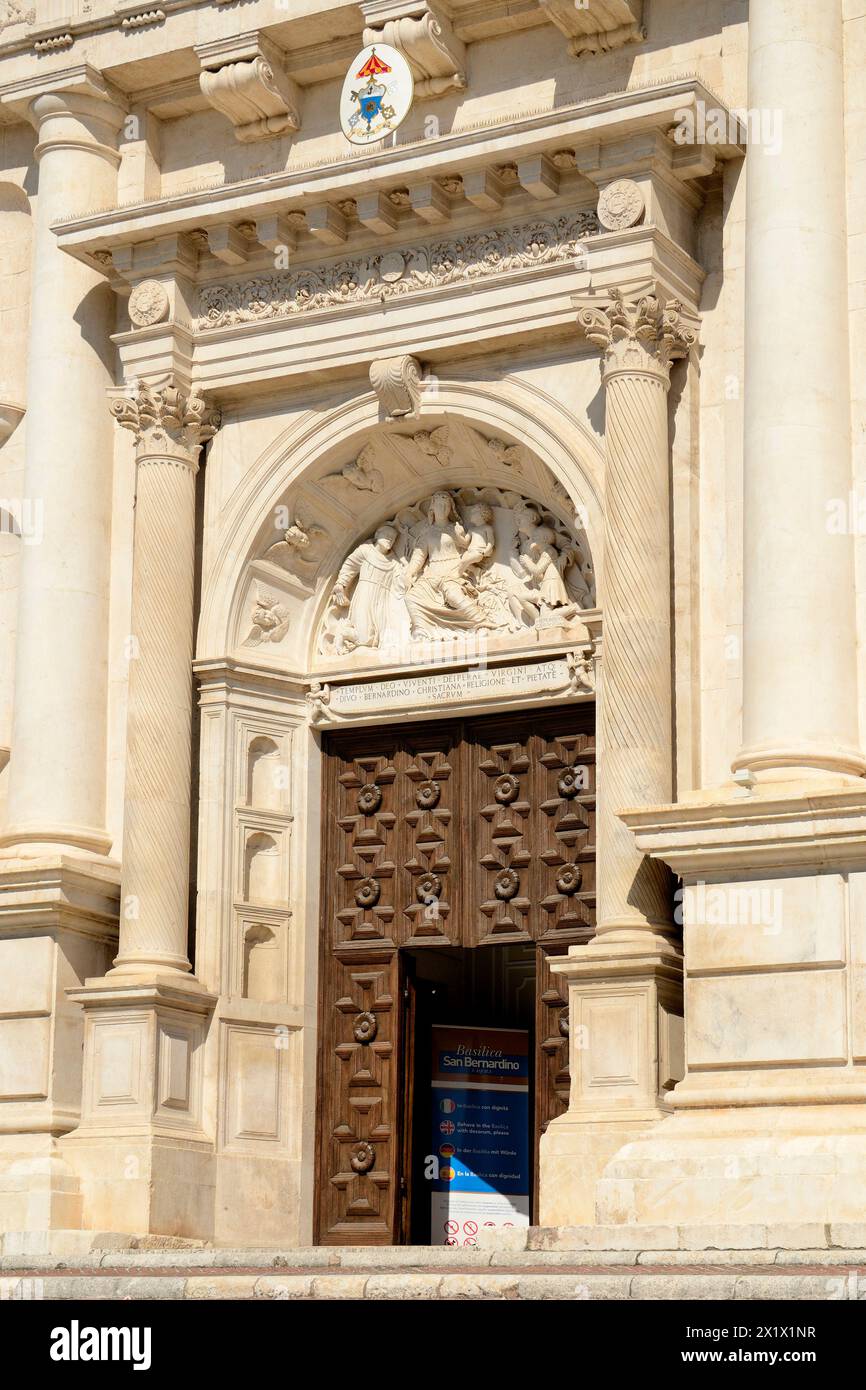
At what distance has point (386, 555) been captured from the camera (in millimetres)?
21734

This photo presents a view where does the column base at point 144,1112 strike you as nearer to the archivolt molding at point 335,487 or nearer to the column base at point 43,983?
the column base at point 43,983

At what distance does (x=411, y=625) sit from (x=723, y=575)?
3.47 metres

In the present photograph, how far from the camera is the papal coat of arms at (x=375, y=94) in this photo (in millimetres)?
20547

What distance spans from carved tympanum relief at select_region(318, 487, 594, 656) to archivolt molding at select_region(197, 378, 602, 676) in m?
0.16

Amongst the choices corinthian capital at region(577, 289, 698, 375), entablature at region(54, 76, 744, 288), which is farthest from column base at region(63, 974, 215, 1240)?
entablature at region(54, 76, 744, 288)

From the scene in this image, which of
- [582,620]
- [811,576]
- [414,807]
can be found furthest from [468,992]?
[811,576]

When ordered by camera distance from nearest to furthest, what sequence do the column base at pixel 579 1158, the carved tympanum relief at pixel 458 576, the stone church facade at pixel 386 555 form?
the column base at pixel 579 1158 < the stone church facade at pixel 386 555 < the carved tympanum relief at pixel 458 576

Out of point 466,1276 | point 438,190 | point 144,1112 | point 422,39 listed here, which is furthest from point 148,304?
point 466,1276

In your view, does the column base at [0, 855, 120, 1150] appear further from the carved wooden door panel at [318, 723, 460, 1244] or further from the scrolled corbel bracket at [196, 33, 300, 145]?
the scrolled corbel bracket at [196, 33, 300, 145]

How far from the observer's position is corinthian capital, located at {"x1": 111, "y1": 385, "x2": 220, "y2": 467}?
832 inches

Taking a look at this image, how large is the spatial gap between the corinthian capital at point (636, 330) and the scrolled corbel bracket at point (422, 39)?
294 cm

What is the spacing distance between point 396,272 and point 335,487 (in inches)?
79.9

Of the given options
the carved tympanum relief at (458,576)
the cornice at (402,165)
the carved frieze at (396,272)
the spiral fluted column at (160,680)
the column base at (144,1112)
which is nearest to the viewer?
the cornice at (402,165)

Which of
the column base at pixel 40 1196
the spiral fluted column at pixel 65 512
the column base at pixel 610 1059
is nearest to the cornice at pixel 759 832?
the column base at pixel 610 1059
